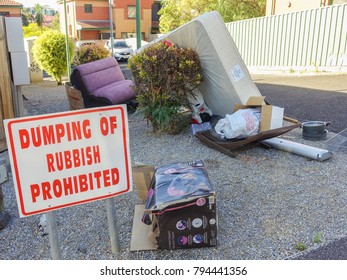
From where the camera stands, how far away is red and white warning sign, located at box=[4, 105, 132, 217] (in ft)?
6.48

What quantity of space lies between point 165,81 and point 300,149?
88.0 inches

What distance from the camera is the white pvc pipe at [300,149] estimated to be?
4273mm

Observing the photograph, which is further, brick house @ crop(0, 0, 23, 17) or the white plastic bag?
brick house @ crop(0, 0, 23, 17)

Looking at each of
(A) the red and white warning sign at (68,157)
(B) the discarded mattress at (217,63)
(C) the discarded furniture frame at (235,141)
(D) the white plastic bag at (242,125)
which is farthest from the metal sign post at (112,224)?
(B) the discarded mattress at (217,63)

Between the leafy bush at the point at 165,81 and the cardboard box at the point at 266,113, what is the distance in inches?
35.5

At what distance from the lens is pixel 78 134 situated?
6.97 feet

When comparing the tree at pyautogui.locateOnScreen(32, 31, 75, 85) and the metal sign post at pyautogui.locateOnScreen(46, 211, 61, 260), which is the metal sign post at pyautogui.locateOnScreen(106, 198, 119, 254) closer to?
the metal sign post at pyautogui.locateOnScreen(46, 211, 61, 260)

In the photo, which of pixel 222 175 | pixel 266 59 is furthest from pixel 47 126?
pixel 266 59

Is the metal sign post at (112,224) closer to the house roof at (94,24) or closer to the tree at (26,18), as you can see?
the house roof at (94,24)

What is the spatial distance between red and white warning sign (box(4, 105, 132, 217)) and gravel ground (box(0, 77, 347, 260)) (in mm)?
745

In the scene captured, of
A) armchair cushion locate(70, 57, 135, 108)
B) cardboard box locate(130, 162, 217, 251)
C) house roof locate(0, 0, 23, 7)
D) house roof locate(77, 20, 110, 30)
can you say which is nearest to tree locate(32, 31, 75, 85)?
armchair cushion locate(70, 57, 135, 108)

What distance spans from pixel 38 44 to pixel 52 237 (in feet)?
38.1

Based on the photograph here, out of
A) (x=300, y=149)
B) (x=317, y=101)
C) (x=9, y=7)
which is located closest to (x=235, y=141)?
(x=300, y=149)

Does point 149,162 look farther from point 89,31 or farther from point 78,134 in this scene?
point 89,31
